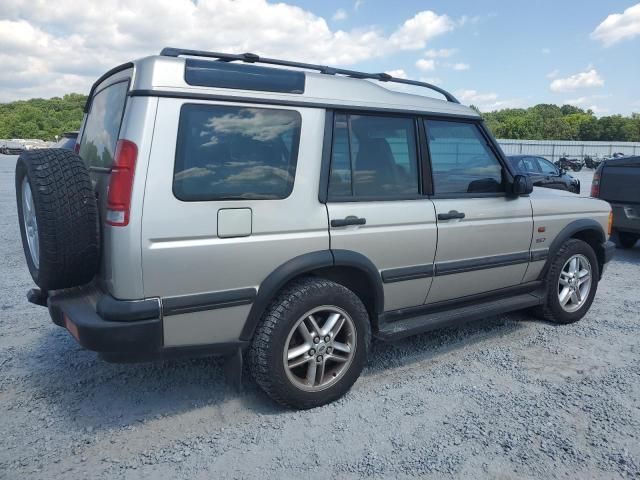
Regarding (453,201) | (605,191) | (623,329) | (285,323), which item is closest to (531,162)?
(605,191)

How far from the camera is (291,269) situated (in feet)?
9.50

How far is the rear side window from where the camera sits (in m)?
2.85

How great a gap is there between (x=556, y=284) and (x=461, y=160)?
1541 millimetres

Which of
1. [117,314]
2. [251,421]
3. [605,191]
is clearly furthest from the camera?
[605,191]

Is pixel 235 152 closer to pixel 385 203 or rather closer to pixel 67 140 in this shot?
pixel 385 203

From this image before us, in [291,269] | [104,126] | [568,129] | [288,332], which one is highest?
[568,129]

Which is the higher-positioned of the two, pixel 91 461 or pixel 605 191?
pixel 605 191

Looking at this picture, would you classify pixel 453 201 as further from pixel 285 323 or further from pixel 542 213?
pixel 285 323

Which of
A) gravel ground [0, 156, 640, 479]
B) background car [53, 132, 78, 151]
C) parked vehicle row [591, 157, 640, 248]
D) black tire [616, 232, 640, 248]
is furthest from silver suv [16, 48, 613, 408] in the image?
black tire [616, 232, 640, 248]

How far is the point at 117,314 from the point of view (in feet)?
8.20

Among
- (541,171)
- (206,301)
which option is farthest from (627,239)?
(206,301)

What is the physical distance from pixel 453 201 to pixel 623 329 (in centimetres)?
219

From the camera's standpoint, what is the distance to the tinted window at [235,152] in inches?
104

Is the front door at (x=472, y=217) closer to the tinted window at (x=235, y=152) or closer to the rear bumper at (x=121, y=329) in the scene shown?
the tinted window at (x=235, y=152)
